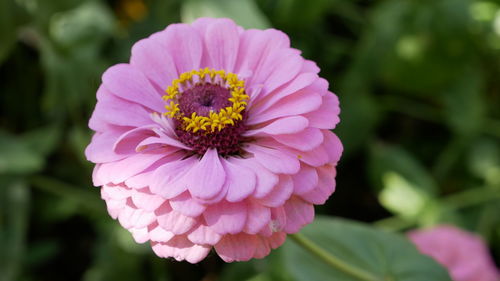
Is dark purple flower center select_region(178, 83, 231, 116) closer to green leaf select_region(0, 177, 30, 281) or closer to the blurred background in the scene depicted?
the blurred background

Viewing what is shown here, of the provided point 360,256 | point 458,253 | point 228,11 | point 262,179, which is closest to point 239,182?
point 262,179

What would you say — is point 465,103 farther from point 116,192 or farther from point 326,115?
point 116,192

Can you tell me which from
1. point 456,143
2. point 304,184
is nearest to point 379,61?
point 456,143

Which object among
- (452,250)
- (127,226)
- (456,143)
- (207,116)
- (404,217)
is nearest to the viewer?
(127,226)

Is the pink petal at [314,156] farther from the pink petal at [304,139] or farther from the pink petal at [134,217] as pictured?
the pink petal at [134,217]

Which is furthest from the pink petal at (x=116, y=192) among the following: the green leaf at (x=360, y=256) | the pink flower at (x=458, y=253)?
the pink flower at (x=458, y=253)

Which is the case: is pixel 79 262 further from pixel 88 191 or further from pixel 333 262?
pixel 333 262
